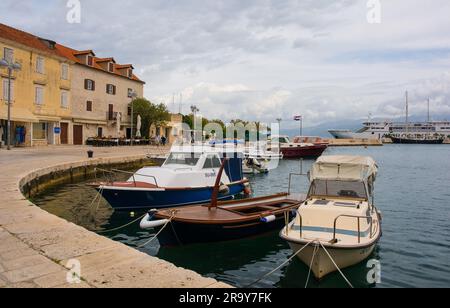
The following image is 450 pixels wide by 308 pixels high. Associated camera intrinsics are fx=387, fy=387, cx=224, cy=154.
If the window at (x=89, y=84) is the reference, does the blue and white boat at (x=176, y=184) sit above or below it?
below

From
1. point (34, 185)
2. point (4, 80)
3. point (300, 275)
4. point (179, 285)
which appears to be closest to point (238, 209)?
point (300, 275)

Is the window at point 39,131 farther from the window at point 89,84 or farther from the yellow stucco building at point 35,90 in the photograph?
the window at point 89,84

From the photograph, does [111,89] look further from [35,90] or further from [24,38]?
[24,38]

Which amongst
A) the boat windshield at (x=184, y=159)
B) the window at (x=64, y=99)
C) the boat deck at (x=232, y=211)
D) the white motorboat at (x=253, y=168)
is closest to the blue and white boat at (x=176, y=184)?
the boat windshield at (x=184, y=159)

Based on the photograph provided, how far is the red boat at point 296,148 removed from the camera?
45.9 metres

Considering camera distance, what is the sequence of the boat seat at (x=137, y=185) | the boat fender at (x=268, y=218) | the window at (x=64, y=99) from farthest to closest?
the window at (x=64, y=99) < the boat seat at (x=137, y=185) < the boat fender at (x=268, y=218)

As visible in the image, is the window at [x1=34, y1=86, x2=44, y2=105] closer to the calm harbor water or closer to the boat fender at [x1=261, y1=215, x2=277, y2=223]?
the calm harbor water

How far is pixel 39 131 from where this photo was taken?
1447 inches

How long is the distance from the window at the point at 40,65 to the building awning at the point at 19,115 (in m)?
4.18

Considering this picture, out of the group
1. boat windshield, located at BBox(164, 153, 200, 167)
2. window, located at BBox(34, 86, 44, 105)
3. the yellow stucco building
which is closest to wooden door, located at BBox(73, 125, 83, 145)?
the yellow stucco building

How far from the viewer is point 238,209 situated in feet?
37.5

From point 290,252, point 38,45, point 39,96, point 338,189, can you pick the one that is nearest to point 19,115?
point 39,96

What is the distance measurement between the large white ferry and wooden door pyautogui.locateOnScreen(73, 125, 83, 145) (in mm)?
105437

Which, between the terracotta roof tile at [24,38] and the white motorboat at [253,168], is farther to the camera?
the terracotta roof tile at [24,38]
